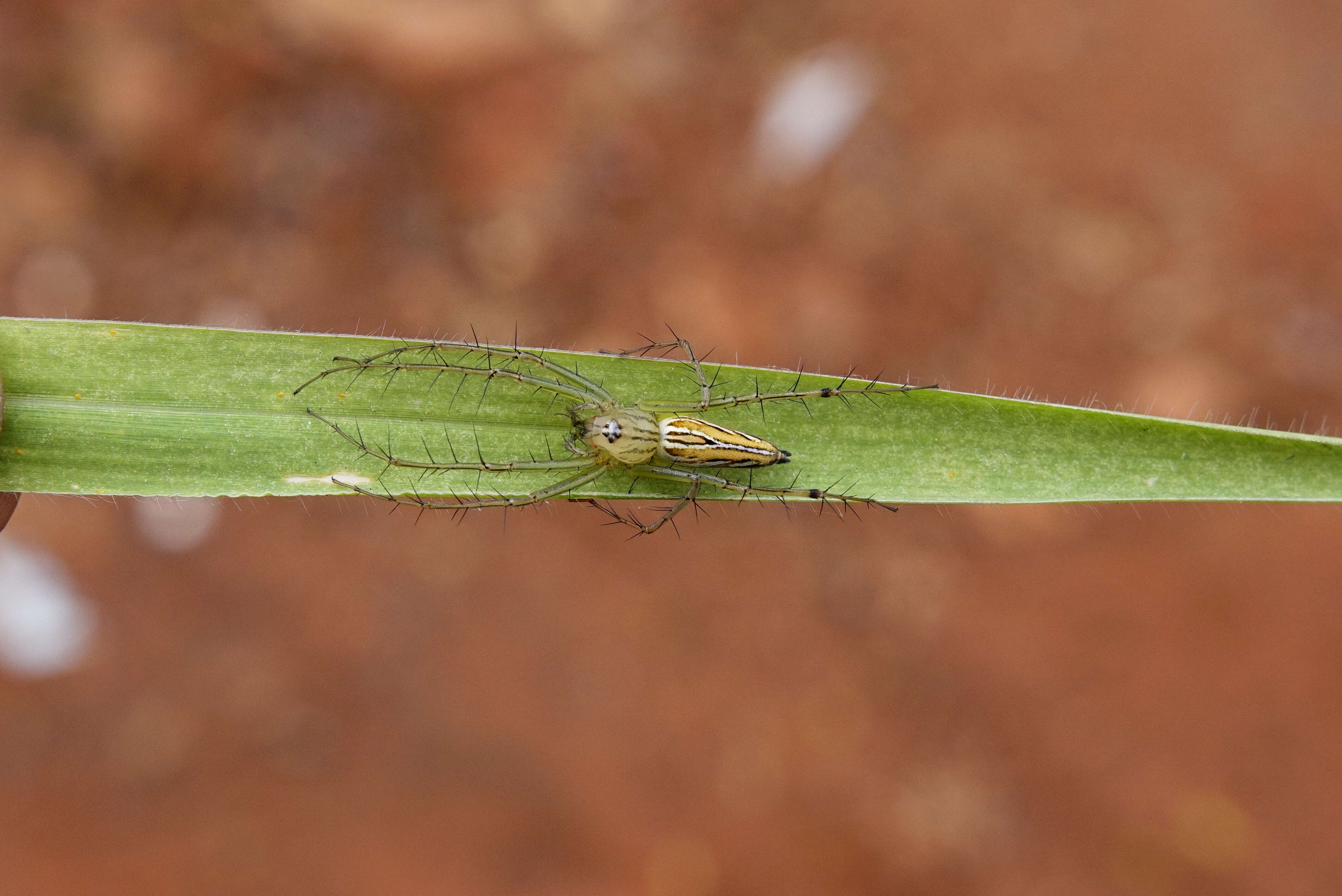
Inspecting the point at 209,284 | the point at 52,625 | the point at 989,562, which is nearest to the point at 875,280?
the point at 989,562

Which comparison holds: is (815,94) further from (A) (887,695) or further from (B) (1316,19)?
(A) (887,695)

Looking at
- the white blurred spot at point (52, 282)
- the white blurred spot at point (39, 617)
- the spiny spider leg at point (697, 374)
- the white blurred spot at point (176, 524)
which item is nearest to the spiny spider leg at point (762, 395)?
the spiny spider leg at point (697, 374)

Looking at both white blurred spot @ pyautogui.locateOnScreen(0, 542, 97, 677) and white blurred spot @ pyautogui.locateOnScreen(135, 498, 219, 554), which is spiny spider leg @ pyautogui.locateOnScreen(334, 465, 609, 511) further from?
white blurred spot @ pyautogui.locateOnScreen(0, 542, 97, 677)

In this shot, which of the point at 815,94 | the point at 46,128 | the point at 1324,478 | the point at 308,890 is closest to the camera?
the point at 1324,478

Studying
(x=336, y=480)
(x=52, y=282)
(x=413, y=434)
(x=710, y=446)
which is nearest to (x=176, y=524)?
(x=52, y=282)

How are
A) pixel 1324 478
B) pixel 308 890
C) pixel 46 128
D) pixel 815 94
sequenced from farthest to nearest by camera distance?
pixel 815 94 < pixel 46 128 < pixel 308 890 < pixel 1324 478

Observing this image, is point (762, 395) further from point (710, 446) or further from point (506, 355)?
point (506, 355)

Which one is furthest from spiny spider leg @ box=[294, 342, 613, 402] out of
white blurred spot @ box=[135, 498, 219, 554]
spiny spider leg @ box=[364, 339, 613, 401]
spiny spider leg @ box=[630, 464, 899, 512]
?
white blurred spot @ box=[135, 498, 219, 554]
